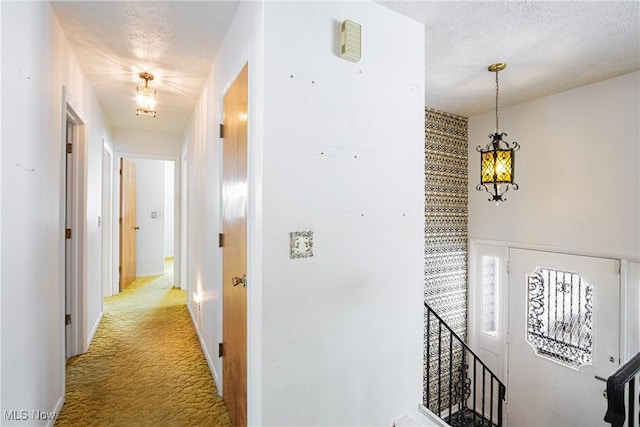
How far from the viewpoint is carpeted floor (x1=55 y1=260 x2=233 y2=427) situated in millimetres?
2123

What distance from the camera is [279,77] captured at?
1.54 m

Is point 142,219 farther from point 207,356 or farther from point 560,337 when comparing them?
point 560,337

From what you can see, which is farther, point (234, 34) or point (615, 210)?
point (615, 210)

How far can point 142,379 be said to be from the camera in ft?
8.36

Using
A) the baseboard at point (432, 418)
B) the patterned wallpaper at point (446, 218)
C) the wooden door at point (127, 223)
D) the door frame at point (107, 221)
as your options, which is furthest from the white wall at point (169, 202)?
the baseboard at point (432, 418)

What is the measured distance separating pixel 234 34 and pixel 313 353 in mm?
1918

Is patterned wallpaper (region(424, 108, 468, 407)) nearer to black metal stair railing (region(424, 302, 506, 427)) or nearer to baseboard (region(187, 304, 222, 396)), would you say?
black metal stair railing (region(424, 302, 506, 427))

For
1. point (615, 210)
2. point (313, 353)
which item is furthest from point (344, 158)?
point (615, 210)

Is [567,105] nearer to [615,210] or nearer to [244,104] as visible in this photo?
[615,210]

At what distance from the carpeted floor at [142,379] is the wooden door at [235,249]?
291 mm

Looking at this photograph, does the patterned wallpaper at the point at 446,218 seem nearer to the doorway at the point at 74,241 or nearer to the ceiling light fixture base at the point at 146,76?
the ceiling light fixture base at the point at 146,76

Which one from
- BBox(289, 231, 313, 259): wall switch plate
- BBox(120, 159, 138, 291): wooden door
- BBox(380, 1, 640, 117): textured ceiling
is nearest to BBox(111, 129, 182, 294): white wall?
BBox(120, 159, 138, 291): wooden door

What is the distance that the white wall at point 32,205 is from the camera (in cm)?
142

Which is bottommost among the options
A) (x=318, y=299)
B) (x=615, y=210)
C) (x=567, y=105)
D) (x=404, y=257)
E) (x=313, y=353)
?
(x=313, y=353)
